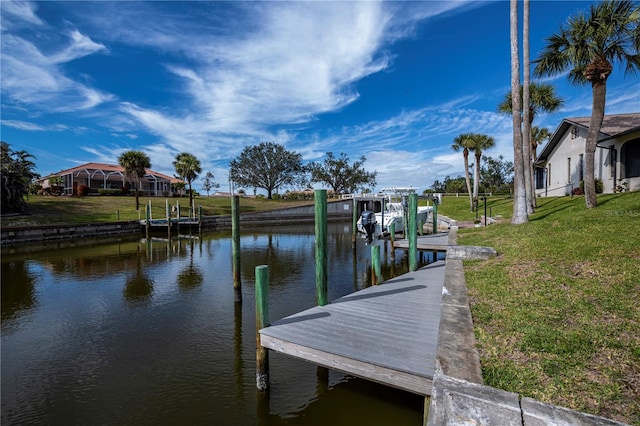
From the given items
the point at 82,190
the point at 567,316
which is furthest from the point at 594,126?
the point at 82,190

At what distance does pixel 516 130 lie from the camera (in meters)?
13.1

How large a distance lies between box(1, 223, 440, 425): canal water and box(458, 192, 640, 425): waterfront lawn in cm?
197

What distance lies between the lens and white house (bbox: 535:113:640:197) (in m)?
17.1

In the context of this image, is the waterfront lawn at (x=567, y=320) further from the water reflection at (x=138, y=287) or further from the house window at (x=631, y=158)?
the house window at (x=631, y=158)

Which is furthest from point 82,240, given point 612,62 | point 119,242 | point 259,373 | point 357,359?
point 612,62

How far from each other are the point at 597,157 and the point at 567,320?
70.9 feet

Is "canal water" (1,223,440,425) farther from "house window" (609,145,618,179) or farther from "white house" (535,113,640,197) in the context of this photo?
"house window" (609,145,618,179)

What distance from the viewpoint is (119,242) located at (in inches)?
940

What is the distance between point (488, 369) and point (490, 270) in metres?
4.31

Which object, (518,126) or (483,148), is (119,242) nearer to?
(518,126)

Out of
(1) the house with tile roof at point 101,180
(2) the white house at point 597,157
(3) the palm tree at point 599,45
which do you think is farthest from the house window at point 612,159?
(1) the house with tile roof at point 101,180

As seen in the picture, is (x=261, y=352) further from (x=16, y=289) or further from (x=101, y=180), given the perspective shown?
(x=101, y=180)

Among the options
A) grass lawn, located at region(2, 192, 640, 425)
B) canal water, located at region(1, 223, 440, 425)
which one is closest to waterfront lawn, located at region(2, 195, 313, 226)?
canal water, located at region(1, 223, 440, 425)

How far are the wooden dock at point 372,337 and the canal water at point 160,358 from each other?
1.08m
